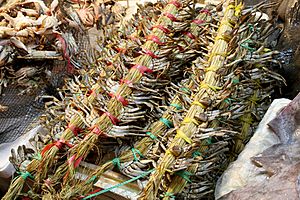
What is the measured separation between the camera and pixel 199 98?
6.11 feet

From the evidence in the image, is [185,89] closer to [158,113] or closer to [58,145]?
[158,113]

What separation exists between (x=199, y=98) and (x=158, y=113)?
0.84 ft

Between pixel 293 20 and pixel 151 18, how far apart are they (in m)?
0.88

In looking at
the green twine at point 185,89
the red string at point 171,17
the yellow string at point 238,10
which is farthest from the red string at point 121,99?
the yellow string at point 238,10

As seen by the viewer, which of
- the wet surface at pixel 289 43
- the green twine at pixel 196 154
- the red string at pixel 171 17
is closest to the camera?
the green twine at pixel 196 154

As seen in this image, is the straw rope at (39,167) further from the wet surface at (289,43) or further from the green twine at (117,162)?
the wet surface at (289,43)

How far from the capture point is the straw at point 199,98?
1661mm

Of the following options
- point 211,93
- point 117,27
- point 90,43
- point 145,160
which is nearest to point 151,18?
point 117,27

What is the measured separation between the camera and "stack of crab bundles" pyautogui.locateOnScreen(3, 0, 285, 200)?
1776 mm

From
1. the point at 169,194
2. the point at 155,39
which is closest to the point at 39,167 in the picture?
the point at 169,194

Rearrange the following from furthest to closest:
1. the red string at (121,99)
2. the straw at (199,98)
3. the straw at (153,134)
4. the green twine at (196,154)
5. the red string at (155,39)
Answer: the red string at (155,39)
the red string at (121,99)
the straw at (153,134)
the green twine at (196,154)
the straw at (199,98)

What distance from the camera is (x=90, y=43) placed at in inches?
105

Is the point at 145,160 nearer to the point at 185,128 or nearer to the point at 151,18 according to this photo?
the point at 185,128

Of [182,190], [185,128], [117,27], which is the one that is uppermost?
[117,27]
